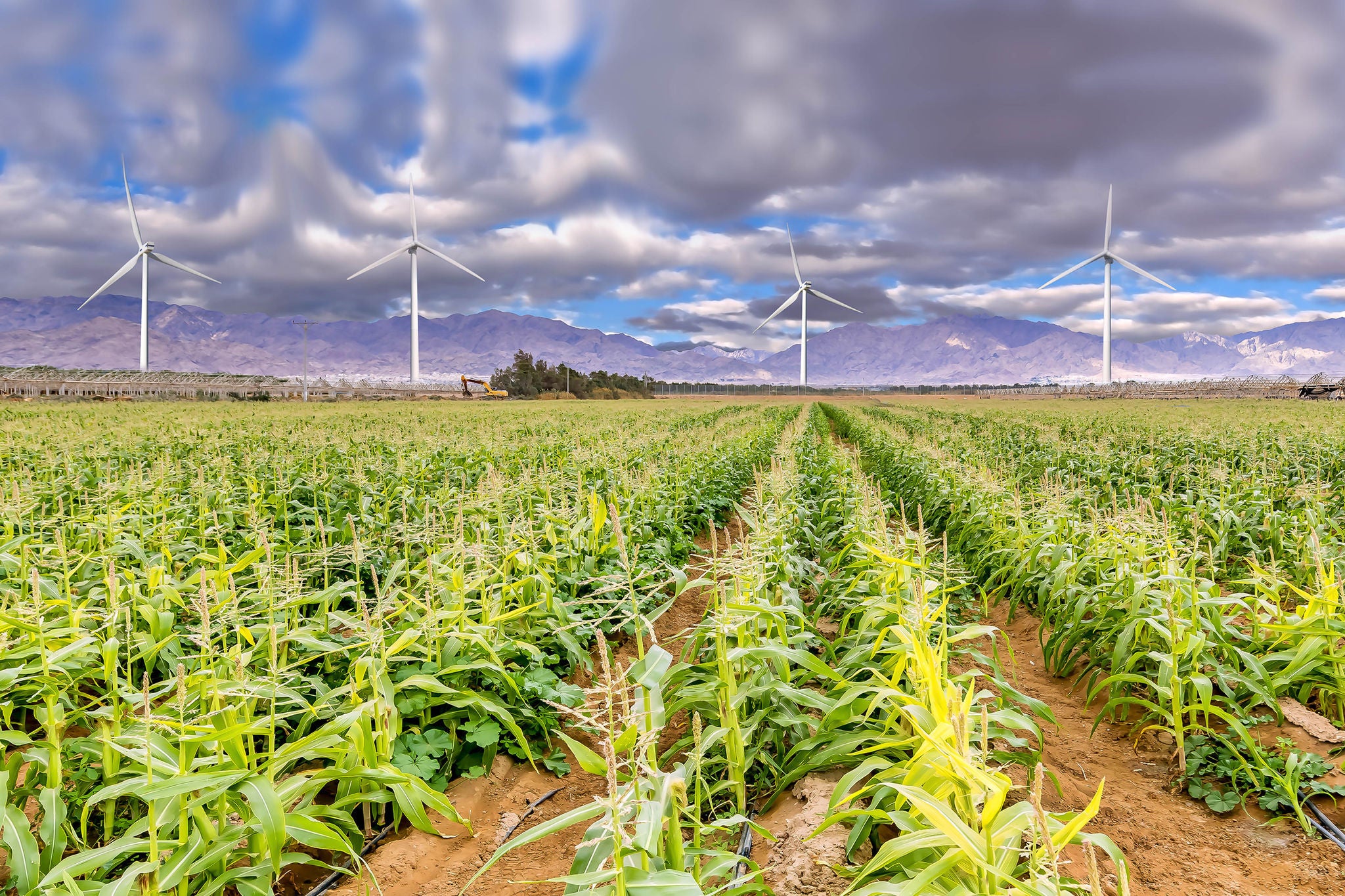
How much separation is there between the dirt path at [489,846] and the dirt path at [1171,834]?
2.79 meters

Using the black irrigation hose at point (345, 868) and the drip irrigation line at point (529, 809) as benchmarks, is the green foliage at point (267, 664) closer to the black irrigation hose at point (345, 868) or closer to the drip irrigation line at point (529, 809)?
the black irrigation hose at point (345, 868)

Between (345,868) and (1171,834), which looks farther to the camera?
(1171,834)

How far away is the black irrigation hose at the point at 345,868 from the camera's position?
11.0 ft

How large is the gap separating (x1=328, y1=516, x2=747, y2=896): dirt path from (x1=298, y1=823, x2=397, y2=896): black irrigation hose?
0.14 ft

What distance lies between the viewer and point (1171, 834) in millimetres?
3916

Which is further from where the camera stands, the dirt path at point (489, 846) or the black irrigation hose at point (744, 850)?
the dirt path at point (489, 846)

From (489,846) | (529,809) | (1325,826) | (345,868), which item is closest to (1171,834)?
(1325,826)

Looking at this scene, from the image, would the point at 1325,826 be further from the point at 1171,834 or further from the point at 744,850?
the point at 744,850

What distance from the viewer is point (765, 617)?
4.75 metres

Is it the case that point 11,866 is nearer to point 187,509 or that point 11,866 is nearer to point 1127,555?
point 187,509

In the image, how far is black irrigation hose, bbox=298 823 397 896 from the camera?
3338 mm

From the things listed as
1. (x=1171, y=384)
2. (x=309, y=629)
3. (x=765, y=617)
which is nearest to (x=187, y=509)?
(x=309, y=629)

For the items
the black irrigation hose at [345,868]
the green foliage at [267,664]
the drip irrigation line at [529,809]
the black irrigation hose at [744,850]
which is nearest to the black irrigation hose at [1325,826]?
the black irrigation hose at [744,850]

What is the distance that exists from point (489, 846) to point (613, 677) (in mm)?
1099
